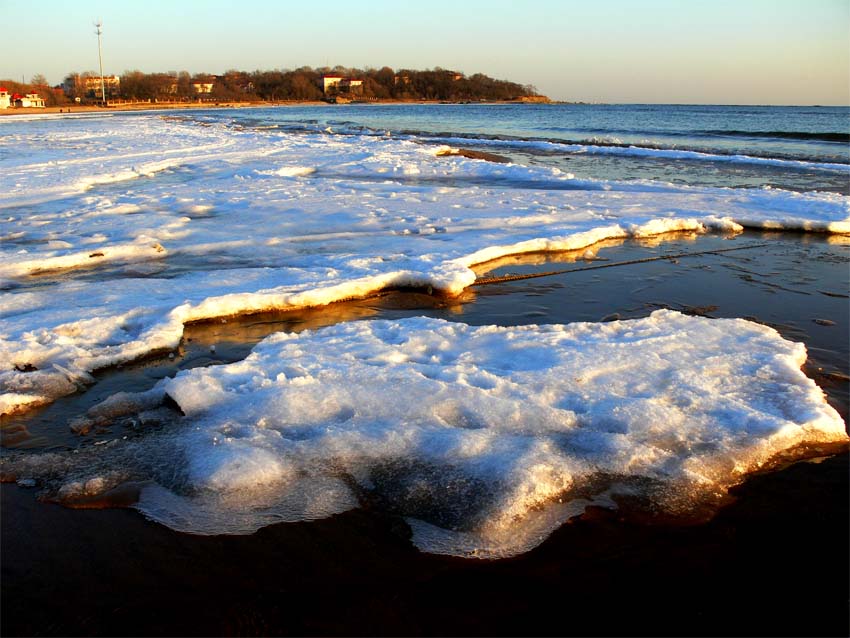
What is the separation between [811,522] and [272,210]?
310 inches

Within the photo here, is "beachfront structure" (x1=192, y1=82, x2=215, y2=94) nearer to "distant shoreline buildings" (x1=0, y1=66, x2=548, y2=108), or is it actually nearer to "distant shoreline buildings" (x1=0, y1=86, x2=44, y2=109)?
"distant shoreline buildings" (x1=0, y1=66, x2=548, y2=108)

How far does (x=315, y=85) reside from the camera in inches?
5748

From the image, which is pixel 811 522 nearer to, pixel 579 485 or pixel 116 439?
pixel 579 485

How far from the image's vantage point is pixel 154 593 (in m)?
2.12

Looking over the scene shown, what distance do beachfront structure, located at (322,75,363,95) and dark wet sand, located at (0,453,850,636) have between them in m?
145

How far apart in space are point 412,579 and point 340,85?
496 feet

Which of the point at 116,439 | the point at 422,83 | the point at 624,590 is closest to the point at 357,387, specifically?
the point at 116,439

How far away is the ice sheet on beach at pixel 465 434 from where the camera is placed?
257cm

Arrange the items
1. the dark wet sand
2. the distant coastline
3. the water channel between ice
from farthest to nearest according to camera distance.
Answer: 1. the distant coastline
2. the water channel between ice
3. the dark wet sand

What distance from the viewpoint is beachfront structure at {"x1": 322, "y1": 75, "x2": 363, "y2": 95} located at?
5477 inches

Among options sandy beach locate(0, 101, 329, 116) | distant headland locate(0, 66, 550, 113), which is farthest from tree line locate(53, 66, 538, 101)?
sandy beach locate(0, 101, 329, 116)

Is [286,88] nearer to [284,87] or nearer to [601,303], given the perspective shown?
[284,87]

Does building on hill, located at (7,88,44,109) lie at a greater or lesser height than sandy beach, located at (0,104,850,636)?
greater

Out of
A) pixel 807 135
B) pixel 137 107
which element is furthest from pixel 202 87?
pixel 807 135
